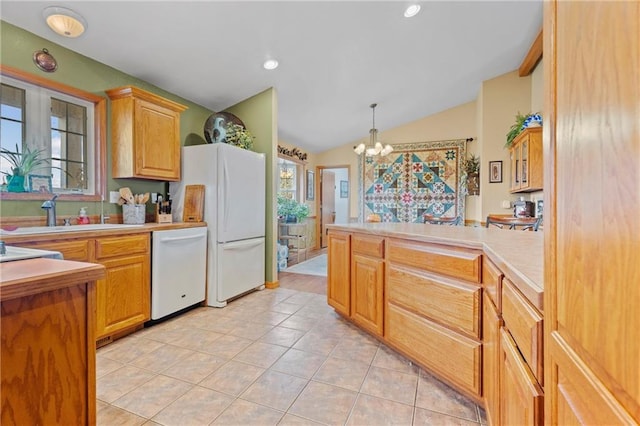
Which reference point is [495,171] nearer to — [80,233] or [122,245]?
[122,245]

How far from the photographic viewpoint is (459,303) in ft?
5.11

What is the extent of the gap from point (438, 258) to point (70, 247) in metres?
2.32

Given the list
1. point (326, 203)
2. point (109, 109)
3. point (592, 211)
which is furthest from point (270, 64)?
point (326, 203)

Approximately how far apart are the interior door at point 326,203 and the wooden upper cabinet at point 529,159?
4.14m

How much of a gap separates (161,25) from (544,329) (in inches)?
118

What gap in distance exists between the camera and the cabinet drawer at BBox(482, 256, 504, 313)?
45.2 inches

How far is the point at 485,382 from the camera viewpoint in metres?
1.40

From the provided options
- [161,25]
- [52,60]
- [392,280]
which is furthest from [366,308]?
[52,60]

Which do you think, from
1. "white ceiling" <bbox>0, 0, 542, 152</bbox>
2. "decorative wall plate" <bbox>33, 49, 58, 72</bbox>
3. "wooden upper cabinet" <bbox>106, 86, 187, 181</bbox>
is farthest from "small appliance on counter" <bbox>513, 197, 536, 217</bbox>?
"decorative wall plate" <bbox>33, 49, 58, 72</bbox>

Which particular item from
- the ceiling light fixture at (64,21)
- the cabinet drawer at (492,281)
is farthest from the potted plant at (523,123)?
the ceiling light fixture at (64,21)

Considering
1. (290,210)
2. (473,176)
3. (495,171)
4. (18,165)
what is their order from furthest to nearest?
(290,210) < (473,176) < (495,171) < (18,165)

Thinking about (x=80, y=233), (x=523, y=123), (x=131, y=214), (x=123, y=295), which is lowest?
(x=123, y=295)

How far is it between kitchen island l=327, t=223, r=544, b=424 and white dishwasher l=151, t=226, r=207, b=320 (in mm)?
1380

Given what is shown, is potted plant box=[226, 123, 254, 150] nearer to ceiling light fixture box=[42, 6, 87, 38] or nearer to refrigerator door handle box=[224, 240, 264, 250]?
refrigerator door handle box=[224, 240, 264, 250]
